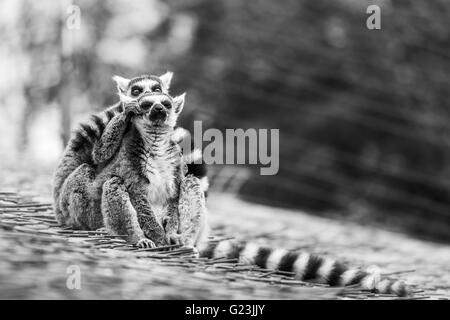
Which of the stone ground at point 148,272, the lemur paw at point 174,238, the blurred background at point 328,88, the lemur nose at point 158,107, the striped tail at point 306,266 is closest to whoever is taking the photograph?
the stone ground at point 148,272

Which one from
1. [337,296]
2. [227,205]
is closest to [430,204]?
[227,205]

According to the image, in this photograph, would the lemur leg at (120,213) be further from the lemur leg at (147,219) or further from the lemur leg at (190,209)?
the lemur leg at (190,209)

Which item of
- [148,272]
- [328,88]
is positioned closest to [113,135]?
[148,272]

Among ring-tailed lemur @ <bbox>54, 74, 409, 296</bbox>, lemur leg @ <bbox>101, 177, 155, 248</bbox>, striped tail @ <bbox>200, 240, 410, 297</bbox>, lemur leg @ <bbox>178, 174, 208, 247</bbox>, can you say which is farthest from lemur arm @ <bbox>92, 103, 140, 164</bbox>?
striped tail @ <bbox>200, 240, 410, 297</bbox>

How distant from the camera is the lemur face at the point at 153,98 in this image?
2.32 metres

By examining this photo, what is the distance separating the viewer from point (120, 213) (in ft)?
7.70

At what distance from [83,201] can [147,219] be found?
0.27 meters

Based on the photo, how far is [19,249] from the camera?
1.99 m

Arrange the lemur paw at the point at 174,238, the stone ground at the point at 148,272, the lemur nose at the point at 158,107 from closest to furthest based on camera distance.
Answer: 1. the stone ground at the point at 148,272
2. the lemur nose at the point at 158,107
3. the lemur paw at the point at 174,238

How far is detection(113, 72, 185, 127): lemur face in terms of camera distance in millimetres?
2316

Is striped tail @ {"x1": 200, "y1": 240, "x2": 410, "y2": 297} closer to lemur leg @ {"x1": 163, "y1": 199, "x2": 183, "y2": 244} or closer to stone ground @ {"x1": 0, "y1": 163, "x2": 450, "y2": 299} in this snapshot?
stone ground @ {"x1": 0, "y1": 163, "x2": 450, "y2": 299}

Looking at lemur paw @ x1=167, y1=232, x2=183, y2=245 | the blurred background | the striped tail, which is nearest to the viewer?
lemur paw @ x1=167, y1=232, x2=183, y2=245

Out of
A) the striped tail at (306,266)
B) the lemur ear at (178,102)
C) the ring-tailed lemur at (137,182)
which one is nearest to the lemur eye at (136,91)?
the ring-tailed lemur at (137,182)

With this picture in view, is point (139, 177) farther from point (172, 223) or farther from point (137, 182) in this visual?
point (172, 223)
